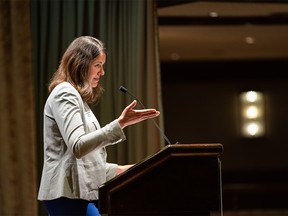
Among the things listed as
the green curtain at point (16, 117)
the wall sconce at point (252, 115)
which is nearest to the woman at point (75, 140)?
the green curtain at point (16, 117)

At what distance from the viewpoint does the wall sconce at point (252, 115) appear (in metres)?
10.2

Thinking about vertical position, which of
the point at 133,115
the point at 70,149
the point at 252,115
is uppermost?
the point at 133,115

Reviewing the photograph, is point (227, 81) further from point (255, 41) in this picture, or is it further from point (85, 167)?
point (85, 167)

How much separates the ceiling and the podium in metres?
2.73

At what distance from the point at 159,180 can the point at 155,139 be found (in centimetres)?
180

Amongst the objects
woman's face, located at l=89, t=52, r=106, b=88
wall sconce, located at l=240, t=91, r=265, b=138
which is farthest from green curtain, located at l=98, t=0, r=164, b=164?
wall sconce, located at l=240, t=91, r=265, b=138

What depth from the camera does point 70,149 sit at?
1991mm

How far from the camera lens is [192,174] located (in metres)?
1.87

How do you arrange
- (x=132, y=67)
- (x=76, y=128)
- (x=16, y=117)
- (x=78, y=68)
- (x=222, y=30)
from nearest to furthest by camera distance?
(x=76, y=128), (x=78, y=68), (x=16, y=117), (x=132, y=67), (x=222, y=30)

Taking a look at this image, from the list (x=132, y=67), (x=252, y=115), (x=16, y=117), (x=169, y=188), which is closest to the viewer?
(x=169, y=188)

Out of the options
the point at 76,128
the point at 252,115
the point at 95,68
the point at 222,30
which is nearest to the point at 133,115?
the point at 76,128

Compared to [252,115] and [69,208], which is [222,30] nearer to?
[252,115]

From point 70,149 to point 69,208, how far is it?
0.65 feet

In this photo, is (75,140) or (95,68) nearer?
(75,140)
